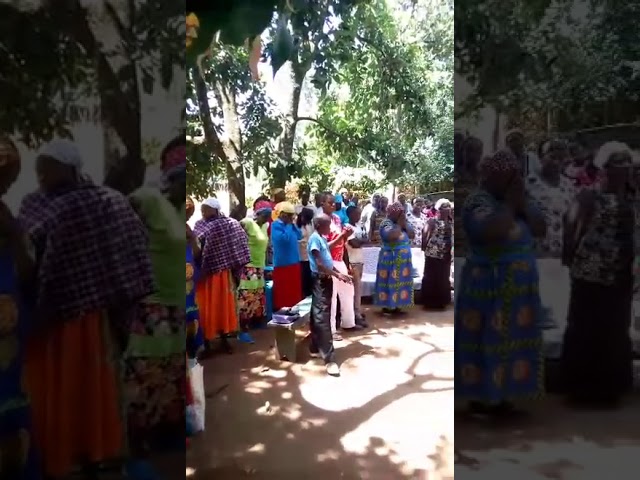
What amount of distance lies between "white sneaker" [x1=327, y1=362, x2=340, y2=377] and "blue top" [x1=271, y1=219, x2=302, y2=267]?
3.61 feet

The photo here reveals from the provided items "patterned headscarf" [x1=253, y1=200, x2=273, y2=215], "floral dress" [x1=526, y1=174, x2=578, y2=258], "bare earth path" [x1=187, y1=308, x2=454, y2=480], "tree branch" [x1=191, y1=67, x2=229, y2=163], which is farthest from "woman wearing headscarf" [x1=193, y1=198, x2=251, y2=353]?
"floral dress" [x1=526, y1=174, x2=578, y2=258]

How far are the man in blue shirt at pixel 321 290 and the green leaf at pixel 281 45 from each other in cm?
230

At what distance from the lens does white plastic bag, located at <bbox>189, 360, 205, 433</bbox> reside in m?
2.80

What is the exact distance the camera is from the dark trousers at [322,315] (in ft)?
13.6

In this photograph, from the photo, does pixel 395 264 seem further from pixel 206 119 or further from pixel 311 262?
pixel 206 119

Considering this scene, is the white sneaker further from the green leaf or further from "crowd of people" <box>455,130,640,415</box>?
the green leaf

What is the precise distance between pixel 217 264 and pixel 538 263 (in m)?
2.62

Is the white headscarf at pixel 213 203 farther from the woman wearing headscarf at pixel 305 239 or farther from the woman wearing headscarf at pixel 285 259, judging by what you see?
the woman wearing headscarf at pixel 305 239

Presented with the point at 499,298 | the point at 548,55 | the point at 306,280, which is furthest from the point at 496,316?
the point at 306,280

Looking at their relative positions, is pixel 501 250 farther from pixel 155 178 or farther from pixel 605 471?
pixel 155 178

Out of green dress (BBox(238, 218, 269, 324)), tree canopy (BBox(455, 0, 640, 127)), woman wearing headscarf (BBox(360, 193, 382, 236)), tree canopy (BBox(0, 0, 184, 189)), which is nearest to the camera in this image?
tree canopy (BBox(0, 0, 184, 189))

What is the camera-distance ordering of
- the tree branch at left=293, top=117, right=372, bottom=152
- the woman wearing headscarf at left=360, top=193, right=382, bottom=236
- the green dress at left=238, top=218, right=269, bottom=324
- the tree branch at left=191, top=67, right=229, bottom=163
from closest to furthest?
the tree branch at left=191, top=67, right=229, bottom=163, the tree branch at left=293, top=117, right=372, bottom=152, the green dress at left=238, top=218, right=269, bottom=324, the woman wearing headscarf at left=360, top=193, right=382, bottom=236

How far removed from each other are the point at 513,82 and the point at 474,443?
4.17 feet

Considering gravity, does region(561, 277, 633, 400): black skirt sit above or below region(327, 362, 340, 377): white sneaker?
above
